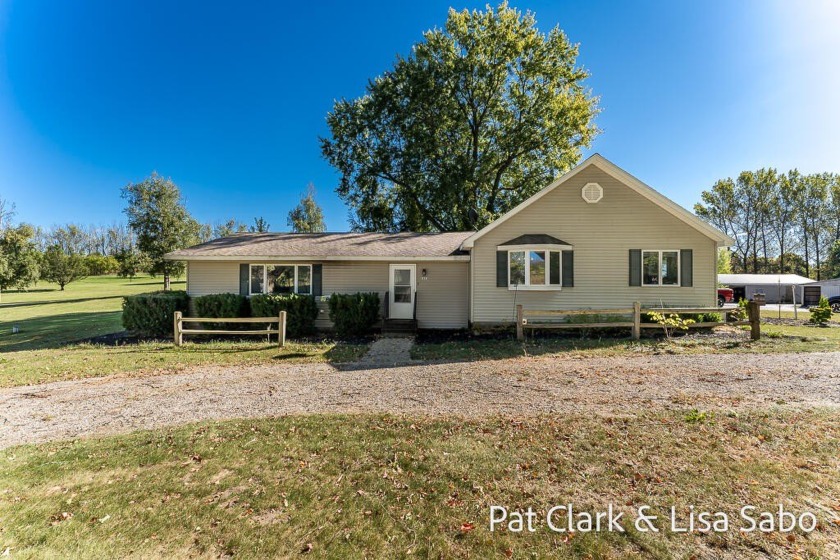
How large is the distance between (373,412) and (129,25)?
18.3 metres

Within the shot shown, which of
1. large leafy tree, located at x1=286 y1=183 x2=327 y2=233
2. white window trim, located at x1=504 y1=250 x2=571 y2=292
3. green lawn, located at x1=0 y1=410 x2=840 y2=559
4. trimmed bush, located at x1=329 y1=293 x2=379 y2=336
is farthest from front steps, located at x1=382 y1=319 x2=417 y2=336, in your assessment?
large leafy tree, located at x1=286 y1=183 x2=327 y2=233

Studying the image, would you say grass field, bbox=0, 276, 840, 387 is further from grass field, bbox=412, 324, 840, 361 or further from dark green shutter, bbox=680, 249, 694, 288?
dark green shutter, bbox=680, 249, 694, 288

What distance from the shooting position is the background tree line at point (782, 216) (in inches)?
1721

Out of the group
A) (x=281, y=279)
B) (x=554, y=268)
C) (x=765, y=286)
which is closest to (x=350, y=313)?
(x=281, y=279)

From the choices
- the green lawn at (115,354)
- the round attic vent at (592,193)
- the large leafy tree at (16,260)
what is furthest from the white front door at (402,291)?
the large leafy tree at (16,260)

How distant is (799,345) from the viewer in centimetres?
930

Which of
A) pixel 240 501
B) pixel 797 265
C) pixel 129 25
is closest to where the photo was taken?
pixel 240 501

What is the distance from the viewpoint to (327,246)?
46.1 ft

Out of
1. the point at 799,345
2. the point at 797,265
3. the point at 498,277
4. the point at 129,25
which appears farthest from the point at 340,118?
the point at 797,265

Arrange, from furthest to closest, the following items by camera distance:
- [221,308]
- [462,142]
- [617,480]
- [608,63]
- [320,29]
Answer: [462,142] → [608,63] → [320,29] → [221,308] → [617,480]

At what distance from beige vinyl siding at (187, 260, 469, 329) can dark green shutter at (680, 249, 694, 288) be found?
24.5 feet

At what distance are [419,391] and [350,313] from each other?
253 inches

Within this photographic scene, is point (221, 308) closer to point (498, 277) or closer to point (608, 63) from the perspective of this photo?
point (498, 277)

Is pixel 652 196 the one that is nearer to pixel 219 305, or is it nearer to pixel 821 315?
pixel 821 315
